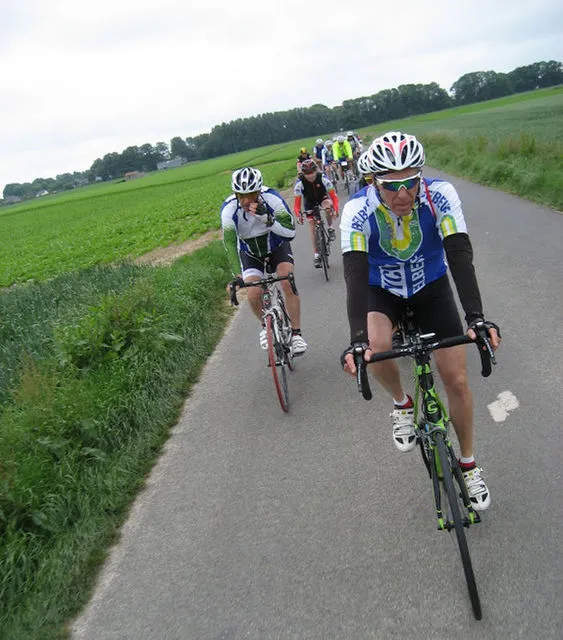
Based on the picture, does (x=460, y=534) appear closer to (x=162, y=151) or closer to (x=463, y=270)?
(x=463, y=270)

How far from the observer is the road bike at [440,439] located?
9.17ft

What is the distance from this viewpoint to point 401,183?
3158mm

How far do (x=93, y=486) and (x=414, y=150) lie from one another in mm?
3513

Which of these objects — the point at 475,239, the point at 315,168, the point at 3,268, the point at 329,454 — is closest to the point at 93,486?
the point at 329,454

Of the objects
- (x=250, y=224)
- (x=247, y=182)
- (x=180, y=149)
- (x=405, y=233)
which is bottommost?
(x=180, y=149)

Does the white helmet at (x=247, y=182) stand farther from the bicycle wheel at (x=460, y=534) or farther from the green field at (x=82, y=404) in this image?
the bicycle wheel at (x=460, y=534)

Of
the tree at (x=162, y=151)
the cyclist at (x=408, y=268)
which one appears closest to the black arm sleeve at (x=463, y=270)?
the cyclist at (x=408, y=268)

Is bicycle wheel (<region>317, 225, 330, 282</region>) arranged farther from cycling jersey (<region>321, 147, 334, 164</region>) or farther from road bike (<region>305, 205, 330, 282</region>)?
cycling jersey (<region>321, 147, 334, 164</region>)

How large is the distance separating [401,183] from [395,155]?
152mm

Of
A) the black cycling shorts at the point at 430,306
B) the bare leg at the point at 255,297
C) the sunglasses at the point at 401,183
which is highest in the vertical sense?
the sunglasses at the point at 401,183

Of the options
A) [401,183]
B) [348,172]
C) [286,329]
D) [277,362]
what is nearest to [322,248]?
[286,329]

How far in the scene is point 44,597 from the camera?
3520 millimetres

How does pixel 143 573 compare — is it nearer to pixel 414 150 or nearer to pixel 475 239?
pixel 414 150

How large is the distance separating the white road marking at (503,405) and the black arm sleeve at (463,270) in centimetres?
177
